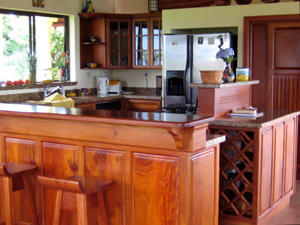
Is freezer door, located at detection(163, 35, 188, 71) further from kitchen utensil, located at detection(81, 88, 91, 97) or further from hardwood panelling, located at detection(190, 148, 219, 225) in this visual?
hardwood panelling, located at detection(190, 148, 219, 225)

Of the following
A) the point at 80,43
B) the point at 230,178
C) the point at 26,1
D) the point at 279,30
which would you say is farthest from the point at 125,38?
the point at 230,178

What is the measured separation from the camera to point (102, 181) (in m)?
2.92

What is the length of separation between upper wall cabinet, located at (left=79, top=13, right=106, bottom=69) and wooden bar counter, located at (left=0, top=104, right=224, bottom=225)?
10.9ft

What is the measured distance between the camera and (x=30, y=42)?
595cm

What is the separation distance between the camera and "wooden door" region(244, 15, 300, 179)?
532 cm

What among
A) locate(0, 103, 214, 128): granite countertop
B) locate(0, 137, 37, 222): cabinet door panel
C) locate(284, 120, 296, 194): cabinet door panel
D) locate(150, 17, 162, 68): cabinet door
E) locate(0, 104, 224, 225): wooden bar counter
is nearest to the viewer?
locate(0, 103, 214, 128): granite countertop

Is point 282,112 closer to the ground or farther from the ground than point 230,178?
farther from the ground

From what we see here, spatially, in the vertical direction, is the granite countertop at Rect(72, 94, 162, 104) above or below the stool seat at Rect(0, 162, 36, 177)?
above

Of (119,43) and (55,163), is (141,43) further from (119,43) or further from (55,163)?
(55,163)

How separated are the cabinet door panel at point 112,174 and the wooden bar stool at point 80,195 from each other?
0.11 m

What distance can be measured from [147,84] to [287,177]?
3.23 m

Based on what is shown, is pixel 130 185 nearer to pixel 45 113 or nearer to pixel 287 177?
pixel 45 113

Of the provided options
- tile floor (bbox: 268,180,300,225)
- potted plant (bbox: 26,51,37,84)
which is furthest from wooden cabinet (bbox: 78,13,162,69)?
tile floor (bbox: 268,180,300,225)

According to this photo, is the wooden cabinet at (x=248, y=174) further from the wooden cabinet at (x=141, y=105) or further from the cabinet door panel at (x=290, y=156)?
the wooden cabinet at (x=141, y=105)
